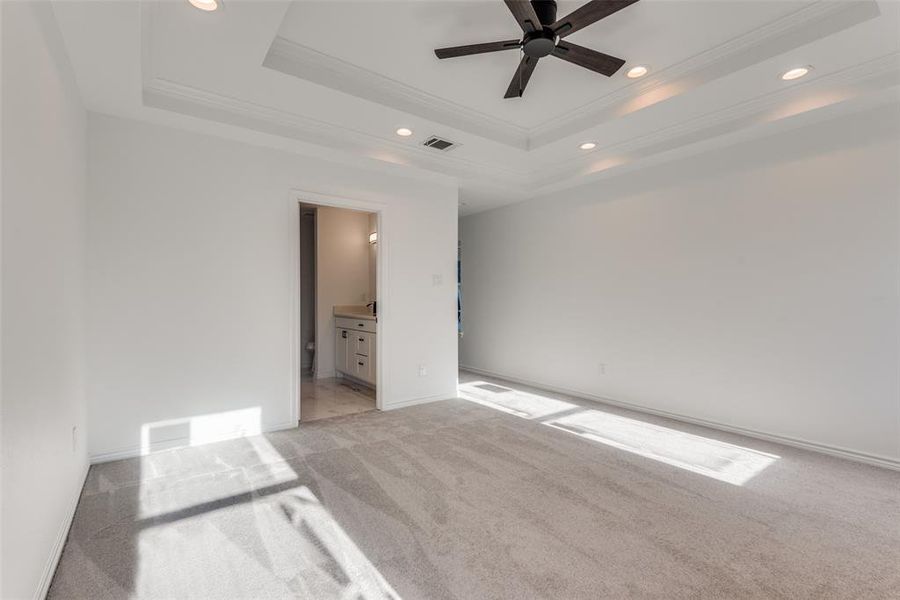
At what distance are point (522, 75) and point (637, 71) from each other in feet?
3.15

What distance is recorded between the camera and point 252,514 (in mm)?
2098

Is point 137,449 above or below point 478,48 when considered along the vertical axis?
below

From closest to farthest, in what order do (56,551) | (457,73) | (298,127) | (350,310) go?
1. (56,551)
2. (457,73)
3. (298,127)
4. (350,310)

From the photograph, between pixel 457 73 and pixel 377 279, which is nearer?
pixel 457 73

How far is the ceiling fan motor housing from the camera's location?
2053mm

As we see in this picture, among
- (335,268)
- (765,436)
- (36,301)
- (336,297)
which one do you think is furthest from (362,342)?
(765,436)

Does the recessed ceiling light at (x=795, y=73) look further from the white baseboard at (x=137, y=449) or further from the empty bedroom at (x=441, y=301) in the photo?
the white baseboard at (x=137, y=449)

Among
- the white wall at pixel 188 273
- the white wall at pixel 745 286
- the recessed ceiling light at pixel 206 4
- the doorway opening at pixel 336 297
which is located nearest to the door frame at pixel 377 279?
the white wall at pixel 188 273

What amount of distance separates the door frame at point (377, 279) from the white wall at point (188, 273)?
0.03 meters

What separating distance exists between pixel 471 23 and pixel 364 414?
3282 mm

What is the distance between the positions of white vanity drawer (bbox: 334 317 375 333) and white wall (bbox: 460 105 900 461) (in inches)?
83.4

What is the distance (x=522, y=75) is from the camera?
7.89 ft

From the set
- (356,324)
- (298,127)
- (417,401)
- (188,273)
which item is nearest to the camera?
(188,273)

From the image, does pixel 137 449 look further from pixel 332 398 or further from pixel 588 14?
pixel 588 14
